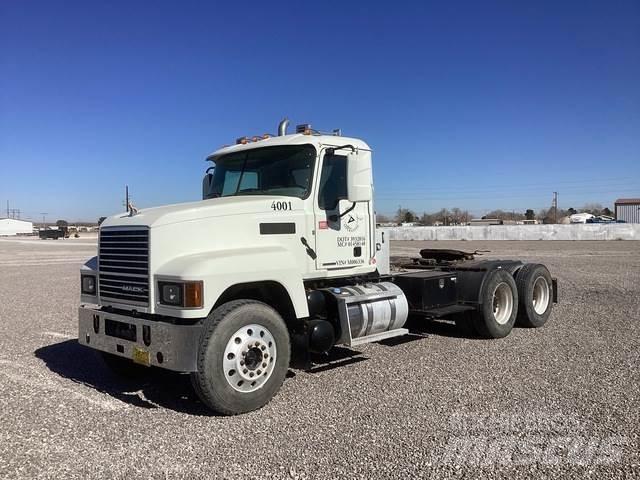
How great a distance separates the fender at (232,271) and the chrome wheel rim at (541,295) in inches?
219

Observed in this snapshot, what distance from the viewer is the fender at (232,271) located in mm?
5086

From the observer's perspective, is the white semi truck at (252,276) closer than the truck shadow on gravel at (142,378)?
Yes

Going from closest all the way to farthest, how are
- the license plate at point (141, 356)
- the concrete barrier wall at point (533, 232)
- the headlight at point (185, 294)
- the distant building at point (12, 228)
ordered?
the headlight at point (185, 294) < the license plate at point (141, 356) < the concrete barrier wall at point (533, 232) < the distant building at point (12, 228)

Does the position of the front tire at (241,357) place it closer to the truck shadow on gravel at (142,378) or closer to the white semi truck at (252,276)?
the white semi truck at (252,276)

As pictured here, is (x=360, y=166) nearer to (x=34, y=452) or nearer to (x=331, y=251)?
(x=331, y=251)

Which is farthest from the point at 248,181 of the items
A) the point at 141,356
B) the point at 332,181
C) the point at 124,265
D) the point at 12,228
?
the point at 12,228

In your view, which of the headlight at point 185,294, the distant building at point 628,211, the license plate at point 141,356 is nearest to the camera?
the headlight at point 185,294

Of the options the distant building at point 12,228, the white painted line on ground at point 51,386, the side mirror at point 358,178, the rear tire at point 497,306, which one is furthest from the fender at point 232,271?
the distant building at point 12,228

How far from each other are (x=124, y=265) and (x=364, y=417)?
2826 millimetres

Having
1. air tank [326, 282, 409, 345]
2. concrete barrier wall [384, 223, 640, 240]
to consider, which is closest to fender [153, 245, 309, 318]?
air tank [326, 282, 409, 345]

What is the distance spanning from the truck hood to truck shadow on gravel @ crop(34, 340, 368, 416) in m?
1.72

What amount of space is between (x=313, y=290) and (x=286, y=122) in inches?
88.6

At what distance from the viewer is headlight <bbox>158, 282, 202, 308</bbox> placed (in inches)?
197

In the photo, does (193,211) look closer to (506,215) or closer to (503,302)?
(503,302)
